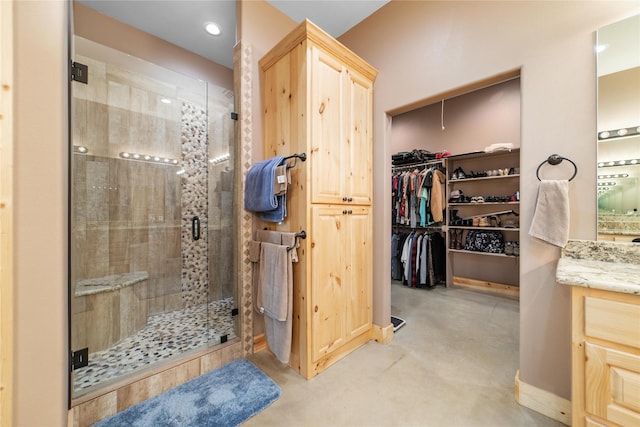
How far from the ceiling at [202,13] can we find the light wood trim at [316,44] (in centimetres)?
62

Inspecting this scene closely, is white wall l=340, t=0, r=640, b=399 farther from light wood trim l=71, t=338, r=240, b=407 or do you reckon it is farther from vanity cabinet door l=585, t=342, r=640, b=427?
light wood trim l=71, t=338, r=240, b=407

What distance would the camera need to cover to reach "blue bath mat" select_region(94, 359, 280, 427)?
4.41 feet

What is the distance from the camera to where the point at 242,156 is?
6.49 ft

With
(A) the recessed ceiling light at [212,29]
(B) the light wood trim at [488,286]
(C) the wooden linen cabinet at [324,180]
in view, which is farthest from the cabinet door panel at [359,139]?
(B) the light wood trim at [488,286]

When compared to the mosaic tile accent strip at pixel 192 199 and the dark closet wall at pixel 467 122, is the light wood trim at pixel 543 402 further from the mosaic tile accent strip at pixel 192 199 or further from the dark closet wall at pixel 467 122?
the dark closet wall at pixel 467 122

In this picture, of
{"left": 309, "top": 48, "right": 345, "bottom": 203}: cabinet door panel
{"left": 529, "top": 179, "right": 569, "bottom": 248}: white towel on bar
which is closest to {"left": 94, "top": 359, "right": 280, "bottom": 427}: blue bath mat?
{"left": 309, "top": 48, "right": 345, "bottom": 203}: cabinet door panel

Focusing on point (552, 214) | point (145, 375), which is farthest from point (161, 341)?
point (552, 214)

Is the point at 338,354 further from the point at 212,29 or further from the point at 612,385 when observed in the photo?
the point at 212,29

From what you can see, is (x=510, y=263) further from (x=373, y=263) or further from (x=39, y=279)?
(x=39, y=279)

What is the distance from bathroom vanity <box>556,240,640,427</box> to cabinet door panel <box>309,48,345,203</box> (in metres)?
1.34

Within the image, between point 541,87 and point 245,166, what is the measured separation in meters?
2.06

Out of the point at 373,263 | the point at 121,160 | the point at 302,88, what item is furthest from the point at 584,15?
the point at 121,160

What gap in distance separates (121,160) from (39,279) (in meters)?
2.15

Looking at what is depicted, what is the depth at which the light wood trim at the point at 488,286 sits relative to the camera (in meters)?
3.42
